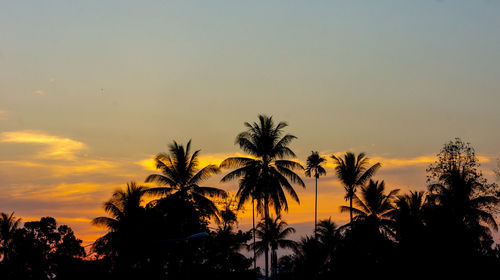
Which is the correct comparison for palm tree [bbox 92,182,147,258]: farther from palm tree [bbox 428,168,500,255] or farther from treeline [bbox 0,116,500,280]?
palm tree [bbox 428,168,500,255]

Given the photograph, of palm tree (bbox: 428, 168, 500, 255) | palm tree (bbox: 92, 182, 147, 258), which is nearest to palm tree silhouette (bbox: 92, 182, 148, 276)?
palm tree (bbox: 92, 182, 147, 258)

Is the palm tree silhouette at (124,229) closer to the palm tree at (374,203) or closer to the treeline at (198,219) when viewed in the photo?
the treeline at (198,219)

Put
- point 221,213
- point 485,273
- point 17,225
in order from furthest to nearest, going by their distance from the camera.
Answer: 1. point 17,225
2. point 221,213
3. point 485,273

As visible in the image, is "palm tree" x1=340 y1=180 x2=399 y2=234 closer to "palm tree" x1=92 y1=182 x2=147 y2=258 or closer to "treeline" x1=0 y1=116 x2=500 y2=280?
"treeline" x1=0 y1=116 x2=500 y2=280

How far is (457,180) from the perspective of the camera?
212ft

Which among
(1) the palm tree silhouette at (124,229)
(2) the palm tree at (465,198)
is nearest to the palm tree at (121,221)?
(1) the palm tree silhouette at (124,229)

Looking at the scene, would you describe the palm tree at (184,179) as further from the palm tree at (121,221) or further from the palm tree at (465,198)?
the palm tree at (465,198)

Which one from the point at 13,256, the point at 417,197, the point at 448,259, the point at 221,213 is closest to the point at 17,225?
the point at 13,256

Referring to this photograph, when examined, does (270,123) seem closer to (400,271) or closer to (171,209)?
(171,209)

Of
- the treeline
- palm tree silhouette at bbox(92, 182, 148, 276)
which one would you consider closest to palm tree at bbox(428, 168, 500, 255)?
the treeline

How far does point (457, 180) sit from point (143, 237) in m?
31.4

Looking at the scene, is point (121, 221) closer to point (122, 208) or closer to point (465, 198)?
point (122, 208)

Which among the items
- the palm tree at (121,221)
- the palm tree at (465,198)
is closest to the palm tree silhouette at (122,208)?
the palm tree at (121,221)

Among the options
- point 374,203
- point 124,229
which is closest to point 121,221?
point 124,229
